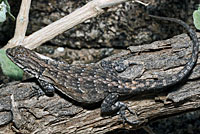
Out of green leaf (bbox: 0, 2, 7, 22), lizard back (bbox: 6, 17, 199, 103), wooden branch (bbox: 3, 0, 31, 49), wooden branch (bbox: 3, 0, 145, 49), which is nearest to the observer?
green leaf (bbox: 0, 2, 7, 22)

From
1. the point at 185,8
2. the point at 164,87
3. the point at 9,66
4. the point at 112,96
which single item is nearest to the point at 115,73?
the point at 112,96

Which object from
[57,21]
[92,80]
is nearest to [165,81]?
[92,80]

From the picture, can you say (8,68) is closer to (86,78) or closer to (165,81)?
(86,78)

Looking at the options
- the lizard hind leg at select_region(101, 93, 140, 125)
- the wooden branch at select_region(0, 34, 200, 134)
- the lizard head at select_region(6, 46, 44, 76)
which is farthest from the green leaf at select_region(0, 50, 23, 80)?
the lizard hind leg at select_region(101, 93, 140, 125)

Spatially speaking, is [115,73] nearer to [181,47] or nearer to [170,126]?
[181,47]

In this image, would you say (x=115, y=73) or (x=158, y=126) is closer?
(x=115, y=73)

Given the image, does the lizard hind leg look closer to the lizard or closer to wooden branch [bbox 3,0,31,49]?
the lizard

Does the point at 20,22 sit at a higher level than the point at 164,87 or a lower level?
higher

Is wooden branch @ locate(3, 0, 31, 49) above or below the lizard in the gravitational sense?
above

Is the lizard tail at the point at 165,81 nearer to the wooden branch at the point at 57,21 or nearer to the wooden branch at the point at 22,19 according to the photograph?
the wooden branch at the point at 57,21
